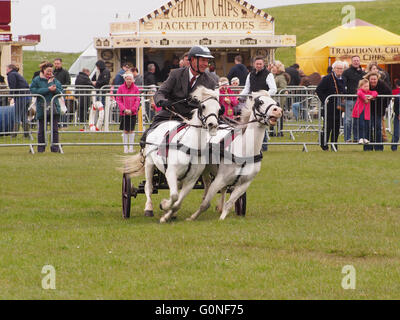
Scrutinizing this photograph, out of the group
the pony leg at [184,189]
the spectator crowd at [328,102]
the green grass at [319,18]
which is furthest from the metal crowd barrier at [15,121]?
the green grass at [319,18]

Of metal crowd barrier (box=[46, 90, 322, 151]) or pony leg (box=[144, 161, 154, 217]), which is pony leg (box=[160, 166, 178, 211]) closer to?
pony leg (box=[144, 161, 154, 217])

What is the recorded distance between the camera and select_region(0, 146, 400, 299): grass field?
25.0ft

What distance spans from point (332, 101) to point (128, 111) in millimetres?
4695

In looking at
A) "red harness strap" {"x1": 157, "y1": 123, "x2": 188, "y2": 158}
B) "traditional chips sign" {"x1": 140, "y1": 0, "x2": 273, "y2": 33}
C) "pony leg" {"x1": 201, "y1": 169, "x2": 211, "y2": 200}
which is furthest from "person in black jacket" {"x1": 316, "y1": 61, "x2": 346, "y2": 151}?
"traditional chips sign" {"x1": 140, "y1": 0, "x2": 273, "y2": 33}

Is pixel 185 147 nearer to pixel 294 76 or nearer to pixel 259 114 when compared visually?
pixel 259 114

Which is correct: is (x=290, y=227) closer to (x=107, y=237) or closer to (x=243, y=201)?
(x=243, y=201)

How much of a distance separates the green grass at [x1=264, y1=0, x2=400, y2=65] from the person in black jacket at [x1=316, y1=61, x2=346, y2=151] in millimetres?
40710

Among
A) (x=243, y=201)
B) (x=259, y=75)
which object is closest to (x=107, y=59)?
(x=259, y=75)

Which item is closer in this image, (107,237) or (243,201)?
(107,237)

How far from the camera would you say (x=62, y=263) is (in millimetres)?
8570

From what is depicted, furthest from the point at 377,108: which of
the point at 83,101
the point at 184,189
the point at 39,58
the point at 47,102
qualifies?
the point at 39,58

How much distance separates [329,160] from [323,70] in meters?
19.1

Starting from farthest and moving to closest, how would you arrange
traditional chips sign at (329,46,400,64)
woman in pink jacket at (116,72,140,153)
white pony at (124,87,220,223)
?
traditional chips sign at (329,46,400,64)
woman in pink jacket at (116,72,140,153)
white pony at (124,87,220,223)
